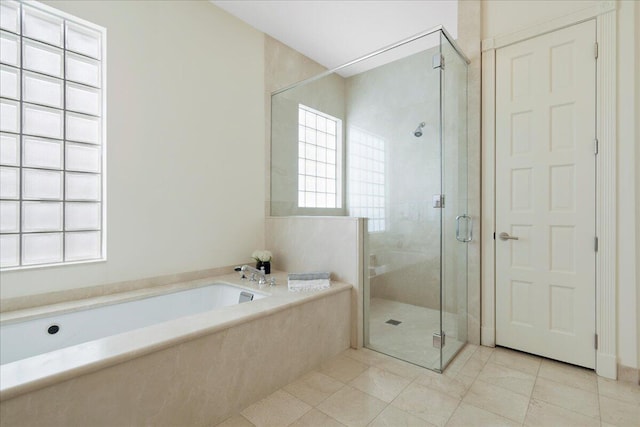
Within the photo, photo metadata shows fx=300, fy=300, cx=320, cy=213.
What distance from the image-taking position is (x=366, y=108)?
2.85 meters

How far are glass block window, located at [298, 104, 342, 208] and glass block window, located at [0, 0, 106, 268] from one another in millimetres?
1724

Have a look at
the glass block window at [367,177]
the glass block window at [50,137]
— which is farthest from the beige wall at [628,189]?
the glass block window at [50,137]

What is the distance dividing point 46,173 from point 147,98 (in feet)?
2.85

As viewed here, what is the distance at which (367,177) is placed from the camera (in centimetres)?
279

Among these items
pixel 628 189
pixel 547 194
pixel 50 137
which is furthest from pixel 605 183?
pixel 50 137

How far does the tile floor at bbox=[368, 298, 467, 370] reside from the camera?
7.11 feet

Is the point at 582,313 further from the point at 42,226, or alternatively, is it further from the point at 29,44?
the point at 29,44

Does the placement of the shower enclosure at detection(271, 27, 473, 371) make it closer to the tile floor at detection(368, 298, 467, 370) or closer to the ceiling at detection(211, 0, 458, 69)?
the tile floor at detection(368, 298, 467, 370)

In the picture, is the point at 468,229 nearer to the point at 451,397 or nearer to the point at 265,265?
the point at 451,397

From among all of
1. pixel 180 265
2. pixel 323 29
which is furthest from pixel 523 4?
pixel 180 265

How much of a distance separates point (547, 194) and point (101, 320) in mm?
3227

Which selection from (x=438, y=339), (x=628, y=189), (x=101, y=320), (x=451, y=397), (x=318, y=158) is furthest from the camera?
(x=318, y=158)

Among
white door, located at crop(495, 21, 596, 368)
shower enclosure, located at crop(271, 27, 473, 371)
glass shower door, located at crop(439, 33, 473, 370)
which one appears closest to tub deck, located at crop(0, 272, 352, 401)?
shower enclosure, located at crop(271, 27, 473, 371)

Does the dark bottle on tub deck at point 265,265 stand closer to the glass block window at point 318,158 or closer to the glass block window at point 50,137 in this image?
the glass block window at point 318,158
